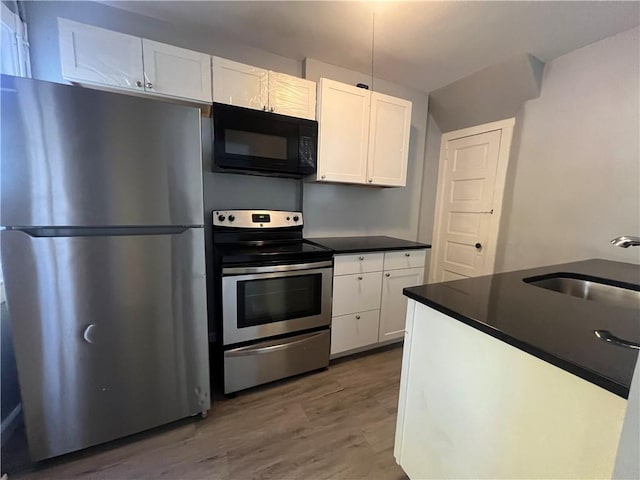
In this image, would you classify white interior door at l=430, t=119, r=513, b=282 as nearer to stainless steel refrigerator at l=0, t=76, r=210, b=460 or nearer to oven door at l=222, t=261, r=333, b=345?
oven door at l=222, t=261, r=333, b=345

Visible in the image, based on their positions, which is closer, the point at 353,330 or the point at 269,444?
the point at 269,444

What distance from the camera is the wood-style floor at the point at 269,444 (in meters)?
1.32

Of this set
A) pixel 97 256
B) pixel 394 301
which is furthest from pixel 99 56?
pixel 394 301

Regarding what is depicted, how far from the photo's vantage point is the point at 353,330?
2221 mm

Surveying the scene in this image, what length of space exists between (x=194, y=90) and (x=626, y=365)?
2287 millimetres

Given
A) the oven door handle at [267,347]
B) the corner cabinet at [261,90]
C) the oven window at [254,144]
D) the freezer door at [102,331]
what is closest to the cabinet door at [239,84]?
the corner cabinet at [261,90]

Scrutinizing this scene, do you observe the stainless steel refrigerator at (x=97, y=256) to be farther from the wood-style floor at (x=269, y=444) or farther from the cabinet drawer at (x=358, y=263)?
the cabinet drawer at (x=358, y=263)

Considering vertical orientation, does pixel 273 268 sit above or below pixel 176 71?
below

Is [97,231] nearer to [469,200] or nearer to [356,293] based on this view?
[356,293]

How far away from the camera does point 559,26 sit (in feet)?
5.92

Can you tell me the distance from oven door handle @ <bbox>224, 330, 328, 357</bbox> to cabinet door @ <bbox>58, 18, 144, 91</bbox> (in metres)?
1.72

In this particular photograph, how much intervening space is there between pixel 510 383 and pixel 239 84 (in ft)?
7.11

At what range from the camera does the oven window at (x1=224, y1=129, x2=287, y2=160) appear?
1.87 m

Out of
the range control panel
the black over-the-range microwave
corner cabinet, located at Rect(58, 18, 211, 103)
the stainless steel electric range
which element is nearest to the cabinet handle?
the stainless steel electric range
